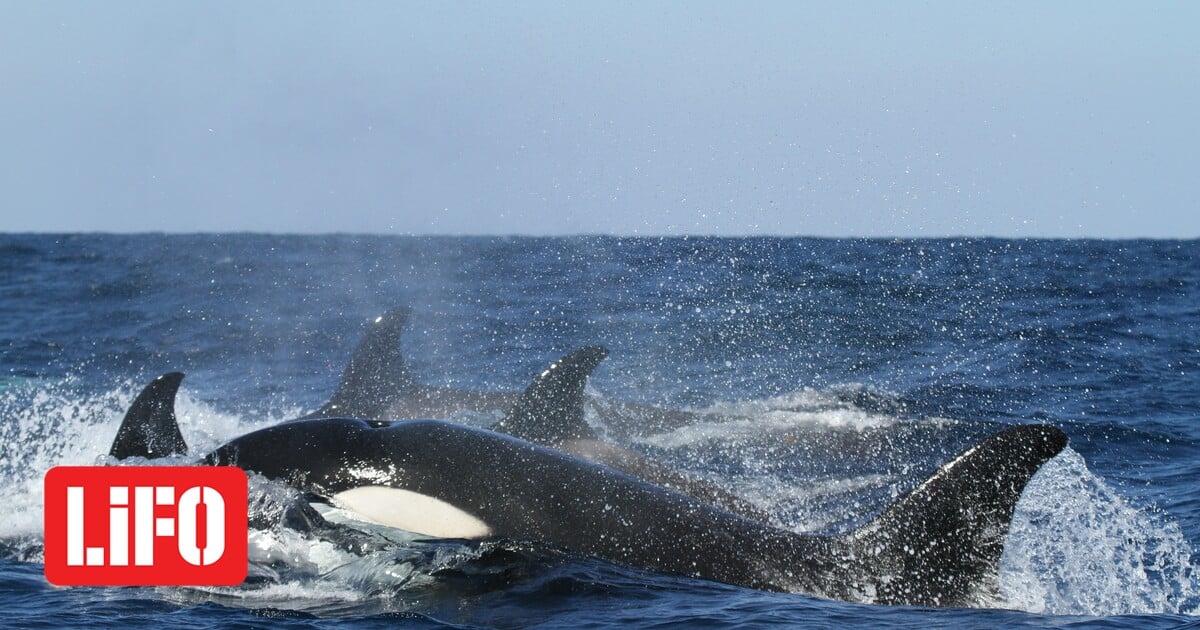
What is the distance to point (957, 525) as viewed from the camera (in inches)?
237

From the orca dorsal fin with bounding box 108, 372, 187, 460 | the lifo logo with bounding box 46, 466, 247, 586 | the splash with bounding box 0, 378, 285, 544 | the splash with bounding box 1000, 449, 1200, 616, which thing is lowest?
the splash with bounding box 0, 378, 285, 544

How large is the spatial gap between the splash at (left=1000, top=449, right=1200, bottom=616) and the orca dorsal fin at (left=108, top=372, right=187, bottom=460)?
5.47 meters

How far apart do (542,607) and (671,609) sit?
2.08 ft

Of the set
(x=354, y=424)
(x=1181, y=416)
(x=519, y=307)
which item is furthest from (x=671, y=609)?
(x=519, y=307)

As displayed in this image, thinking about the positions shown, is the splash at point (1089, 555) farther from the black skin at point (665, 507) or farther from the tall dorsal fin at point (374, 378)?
the tall dorsal fin at point (374, 378)

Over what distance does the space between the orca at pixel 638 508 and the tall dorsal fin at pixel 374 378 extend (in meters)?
4.56

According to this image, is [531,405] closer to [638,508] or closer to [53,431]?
[638,508]

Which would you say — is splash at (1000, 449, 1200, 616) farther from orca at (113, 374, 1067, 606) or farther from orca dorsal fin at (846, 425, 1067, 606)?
orca at (113, 374, 1067, 606)

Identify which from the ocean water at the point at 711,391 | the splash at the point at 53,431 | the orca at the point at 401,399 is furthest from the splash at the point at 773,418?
the splash at the point at 53,431

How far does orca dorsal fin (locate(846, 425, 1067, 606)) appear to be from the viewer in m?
5.89

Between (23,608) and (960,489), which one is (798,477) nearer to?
(960,489)

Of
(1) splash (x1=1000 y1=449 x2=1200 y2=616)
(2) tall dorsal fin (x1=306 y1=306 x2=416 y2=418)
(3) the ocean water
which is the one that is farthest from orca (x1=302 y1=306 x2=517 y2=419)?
(1) splash (x1=1000 y1=449 x2=1200 y2=616)

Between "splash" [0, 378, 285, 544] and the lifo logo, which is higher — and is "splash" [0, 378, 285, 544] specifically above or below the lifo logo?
below

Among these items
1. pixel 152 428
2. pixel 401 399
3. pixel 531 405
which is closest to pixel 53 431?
pixel 401 399
